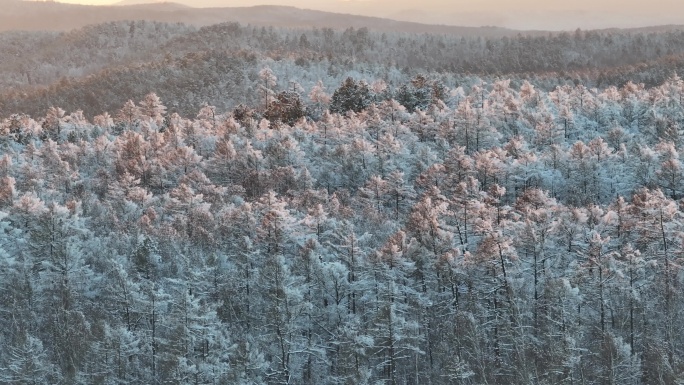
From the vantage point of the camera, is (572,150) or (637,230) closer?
(637,230)

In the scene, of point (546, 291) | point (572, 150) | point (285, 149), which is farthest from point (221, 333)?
point (572, 150)

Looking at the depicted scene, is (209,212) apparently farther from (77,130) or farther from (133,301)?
(77,130)

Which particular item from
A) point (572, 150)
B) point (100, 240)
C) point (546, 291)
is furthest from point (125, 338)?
point (572, 150)

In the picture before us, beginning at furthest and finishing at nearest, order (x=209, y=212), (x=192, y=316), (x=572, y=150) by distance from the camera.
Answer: (x=572, y=150) < (x=209, y=212) < (x=192, y=316)

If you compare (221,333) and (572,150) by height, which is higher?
(572,150)

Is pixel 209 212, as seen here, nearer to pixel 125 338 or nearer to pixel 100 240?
pixel 100 240

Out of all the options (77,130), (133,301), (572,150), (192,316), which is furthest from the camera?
(77,130)
